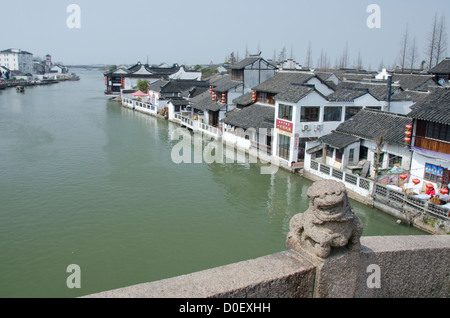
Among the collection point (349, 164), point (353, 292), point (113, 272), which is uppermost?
point (353, 292)

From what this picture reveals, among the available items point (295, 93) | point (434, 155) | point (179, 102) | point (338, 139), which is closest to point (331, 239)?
point (434, 155)

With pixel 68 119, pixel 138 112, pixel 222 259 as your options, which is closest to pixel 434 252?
pixel 222 259

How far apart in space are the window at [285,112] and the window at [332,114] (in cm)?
192

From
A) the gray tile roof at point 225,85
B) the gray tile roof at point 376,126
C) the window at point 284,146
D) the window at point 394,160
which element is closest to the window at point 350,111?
the gray tile roof at point 376,126

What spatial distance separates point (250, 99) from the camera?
93.4 ft

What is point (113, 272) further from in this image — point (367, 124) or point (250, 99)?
point (250, 99)

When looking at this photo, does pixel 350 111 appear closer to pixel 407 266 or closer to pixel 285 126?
pixel 285 126

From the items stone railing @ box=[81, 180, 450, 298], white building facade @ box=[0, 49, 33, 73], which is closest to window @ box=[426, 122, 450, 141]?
stone railing @ box=[81, 180, 450, 298]

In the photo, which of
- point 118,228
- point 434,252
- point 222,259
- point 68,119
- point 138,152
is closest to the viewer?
point 434,252

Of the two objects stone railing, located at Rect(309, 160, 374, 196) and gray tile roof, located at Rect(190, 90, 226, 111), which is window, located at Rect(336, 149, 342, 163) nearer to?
stone railing, located at Rect(309, 160, 374, 196)

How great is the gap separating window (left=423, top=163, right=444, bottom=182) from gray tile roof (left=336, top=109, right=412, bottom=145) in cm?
177

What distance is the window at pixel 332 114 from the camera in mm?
20312
